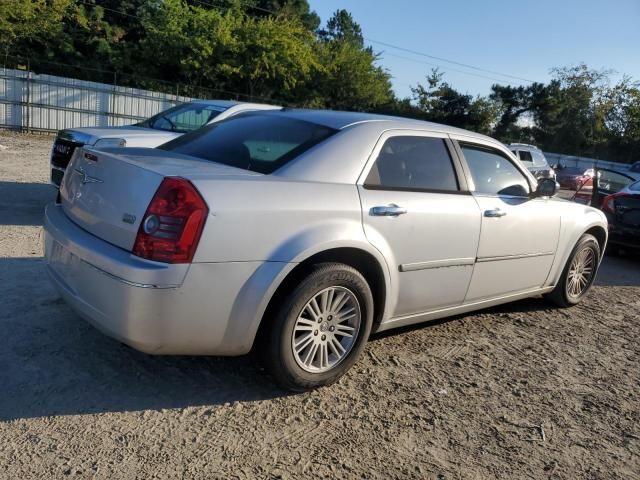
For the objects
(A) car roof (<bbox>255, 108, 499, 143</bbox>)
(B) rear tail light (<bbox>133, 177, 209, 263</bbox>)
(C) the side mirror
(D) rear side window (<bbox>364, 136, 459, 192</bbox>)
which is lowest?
(B) rear tail light (<bbox>133, 177, 209, 263</bbox>)

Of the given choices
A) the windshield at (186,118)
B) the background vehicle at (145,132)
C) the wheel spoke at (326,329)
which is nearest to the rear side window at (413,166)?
the wheel spoke at (326,329)

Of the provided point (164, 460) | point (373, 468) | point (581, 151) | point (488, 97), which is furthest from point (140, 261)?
point (581, 151)

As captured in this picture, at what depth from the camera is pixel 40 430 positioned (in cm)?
276

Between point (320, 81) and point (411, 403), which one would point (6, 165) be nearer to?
point (411, 403)

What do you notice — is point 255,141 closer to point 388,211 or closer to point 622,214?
point 388,211

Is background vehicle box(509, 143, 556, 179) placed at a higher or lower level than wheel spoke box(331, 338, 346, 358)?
higher

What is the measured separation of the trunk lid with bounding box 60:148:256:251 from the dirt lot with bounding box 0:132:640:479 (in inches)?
34.3

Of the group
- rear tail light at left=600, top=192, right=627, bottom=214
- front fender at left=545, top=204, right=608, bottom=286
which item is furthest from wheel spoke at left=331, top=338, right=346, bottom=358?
rear tail light at left=600, top=192, right=627, bottom=214

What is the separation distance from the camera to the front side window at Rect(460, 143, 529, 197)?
436cm

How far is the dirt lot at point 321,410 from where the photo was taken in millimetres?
2680

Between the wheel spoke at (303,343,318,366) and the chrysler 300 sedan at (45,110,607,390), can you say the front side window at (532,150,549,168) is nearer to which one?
the chrysler 300 sedan at (45,110,607,390)

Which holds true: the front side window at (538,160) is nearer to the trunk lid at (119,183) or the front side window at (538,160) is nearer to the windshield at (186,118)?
the windshield at (186,118)

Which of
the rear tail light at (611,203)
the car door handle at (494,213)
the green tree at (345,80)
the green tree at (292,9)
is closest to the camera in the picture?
the car door handle at (494,213)

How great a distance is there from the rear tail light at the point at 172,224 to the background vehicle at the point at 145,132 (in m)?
3.86
